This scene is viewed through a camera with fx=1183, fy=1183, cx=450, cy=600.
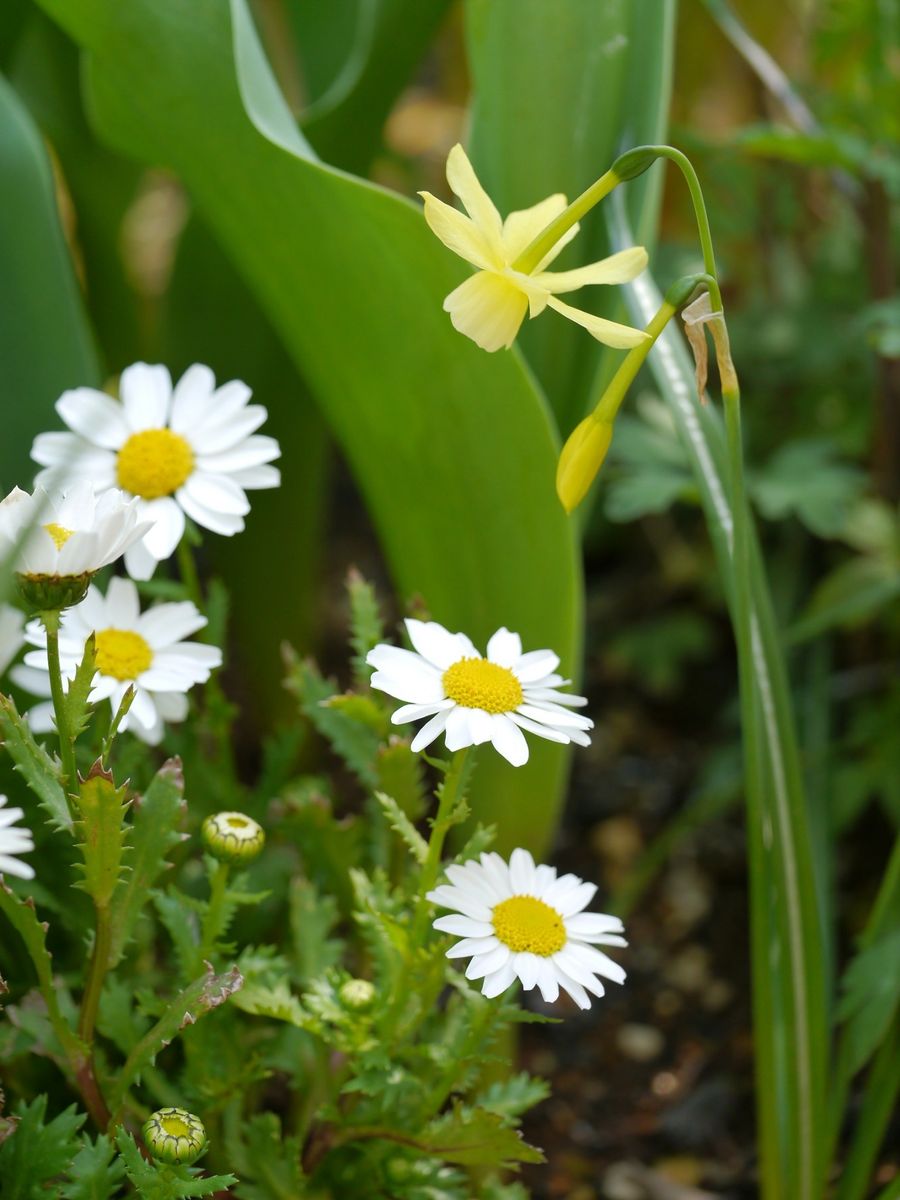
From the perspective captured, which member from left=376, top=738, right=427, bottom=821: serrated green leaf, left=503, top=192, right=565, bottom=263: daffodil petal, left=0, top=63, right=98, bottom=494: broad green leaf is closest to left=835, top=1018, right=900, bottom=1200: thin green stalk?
left=376, top=738, right=427, bottom=821: serrated green leaf

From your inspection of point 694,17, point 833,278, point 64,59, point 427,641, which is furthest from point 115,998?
point 694,17

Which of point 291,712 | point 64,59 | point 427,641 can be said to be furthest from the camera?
point 291,712

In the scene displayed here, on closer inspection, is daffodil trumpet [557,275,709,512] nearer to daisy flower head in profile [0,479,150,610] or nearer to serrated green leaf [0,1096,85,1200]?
daisy flower head in profile [0,479,150,610]

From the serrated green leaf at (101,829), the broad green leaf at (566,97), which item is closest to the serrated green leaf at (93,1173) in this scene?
the serrated green leaf at (101,829)

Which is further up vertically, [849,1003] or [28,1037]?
[849,1003]

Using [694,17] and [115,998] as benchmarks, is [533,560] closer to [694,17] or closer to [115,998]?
[115,998]

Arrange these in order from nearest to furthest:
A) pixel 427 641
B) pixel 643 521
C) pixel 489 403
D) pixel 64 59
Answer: pixel 427 641 < pixel 489 403 < pixel 64 59 < pixel 643 521

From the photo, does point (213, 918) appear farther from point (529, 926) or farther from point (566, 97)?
point (566, 97)
